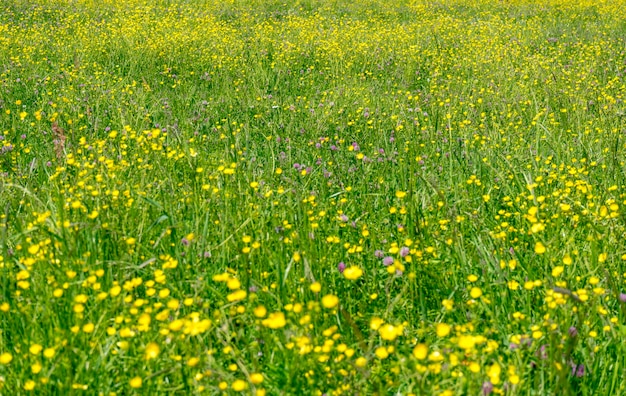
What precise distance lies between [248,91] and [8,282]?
147 inches

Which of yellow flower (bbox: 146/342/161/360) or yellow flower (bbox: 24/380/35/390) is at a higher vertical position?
yellow flower (bbox: 146/342/161/360)

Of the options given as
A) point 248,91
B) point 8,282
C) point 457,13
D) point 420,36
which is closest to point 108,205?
point 8,282

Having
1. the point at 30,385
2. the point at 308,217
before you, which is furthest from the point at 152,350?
the point at 308,217

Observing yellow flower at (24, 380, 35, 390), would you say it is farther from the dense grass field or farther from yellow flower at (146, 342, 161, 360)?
yellow flower at (146, 342, 161, 360)

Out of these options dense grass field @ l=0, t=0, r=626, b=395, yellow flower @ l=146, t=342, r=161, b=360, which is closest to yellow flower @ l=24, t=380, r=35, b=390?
dense grass field @ l=0, t=0, r=626, b=395

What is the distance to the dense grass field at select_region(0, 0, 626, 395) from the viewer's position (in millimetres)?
1793

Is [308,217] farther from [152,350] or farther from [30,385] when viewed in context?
[30,385]

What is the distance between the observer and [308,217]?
2773 millimetres

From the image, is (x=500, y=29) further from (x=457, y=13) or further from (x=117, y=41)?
(x=117, y=41)

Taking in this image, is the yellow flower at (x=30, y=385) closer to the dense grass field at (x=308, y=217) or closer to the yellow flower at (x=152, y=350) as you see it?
the dense grass field at (x=308, y=217)

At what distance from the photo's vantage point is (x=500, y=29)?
9359 mm

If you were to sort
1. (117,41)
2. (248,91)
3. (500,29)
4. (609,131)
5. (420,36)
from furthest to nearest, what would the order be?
1. (500,29)
2. (420,36)
3. (117,41)
4. (248,91)
5. (609,131)

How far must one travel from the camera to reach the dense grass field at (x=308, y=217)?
1.79m

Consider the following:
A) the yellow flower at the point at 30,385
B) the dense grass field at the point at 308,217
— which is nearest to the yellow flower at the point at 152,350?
the dense grass field at the point at 308,217
